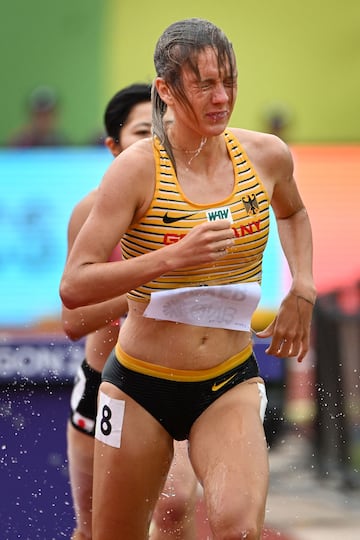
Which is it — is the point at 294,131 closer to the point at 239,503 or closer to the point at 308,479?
the point at 308,479

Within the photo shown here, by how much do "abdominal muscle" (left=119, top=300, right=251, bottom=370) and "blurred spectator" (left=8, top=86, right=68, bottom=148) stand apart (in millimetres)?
9081

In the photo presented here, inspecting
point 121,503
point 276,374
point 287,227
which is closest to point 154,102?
point 287,227

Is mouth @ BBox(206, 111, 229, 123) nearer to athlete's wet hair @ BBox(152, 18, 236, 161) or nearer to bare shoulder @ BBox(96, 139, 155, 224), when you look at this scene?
athlete's wet hair @ BBox(152, 18, 236, 161)

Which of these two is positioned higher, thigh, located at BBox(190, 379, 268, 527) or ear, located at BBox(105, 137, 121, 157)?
ear, located at BBox(105, 137, 121, 157)

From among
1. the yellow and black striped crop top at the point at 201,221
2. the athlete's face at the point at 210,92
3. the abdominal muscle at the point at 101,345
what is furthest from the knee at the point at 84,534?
the athlete's face at the point at 210,92

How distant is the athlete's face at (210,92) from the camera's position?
4.05m

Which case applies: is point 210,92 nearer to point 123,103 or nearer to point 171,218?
point 171,218

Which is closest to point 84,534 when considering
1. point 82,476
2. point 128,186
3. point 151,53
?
point 82,476

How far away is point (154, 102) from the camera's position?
4.34 meters

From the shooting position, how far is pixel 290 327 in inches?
180

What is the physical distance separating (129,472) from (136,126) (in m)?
1.77

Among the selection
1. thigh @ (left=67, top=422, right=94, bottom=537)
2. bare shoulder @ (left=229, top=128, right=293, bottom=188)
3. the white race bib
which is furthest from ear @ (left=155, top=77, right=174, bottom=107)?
thigh @ (left=67, top=422, right=94, bottom=537)

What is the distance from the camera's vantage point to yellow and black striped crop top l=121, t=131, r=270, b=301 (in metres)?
4.11

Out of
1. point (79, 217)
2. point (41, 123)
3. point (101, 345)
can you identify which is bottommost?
point (41, 123)
